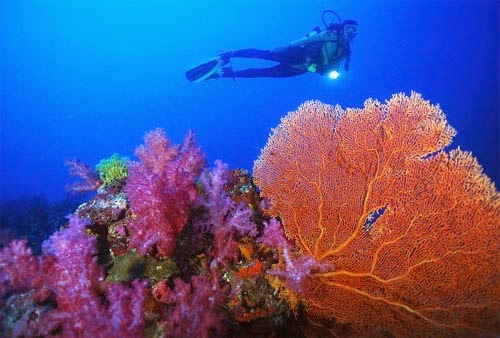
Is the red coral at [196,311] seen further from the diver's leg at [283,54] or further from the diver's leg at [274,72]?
the diver's leg at [274,72]

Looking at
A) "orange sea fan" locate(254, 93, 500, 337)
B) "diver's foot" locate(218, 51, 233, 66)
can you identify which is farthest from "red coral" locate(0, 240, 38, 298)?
"diver's foot" locate(218, 51, 233, 66)

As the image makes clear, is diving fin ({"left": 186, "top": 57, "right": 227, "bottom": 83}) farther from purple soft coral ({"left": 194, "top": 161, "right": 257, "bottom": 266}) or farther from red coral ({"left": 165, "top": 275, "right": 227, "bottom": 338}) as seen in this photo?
red coral ({"left": 165, "top": 275, "right": 227, "bottom": 338})

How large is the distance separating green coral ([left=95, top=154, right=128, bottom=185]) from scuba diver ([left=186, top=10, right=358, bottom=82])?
7.64 meters

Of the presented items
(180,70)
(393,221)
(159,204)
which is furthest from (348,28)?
(180,70)

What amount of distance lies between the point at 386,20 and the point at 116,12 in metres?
83.9

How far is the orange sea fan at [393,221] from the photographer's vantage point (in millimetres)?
3412

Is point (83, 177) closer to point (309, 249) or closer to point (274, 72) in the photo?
point (309, 249)

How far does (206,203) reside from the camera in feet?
12.4

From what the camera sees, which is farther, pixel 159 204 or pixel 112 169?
pixel 112 169

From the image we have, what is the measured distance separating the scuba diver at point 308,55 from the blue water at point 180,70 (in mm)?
67517

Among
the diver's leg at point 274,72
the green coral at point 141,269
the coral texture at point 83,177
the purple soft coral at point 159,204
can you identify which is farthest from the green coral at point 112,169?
the diver's leg at point 274,72

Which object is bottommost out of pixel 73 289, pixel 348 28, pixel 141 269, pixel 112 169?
pixel 73 289

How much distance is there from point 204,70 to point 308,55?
4.12 metres

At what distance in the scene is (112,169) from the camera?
5.61m
